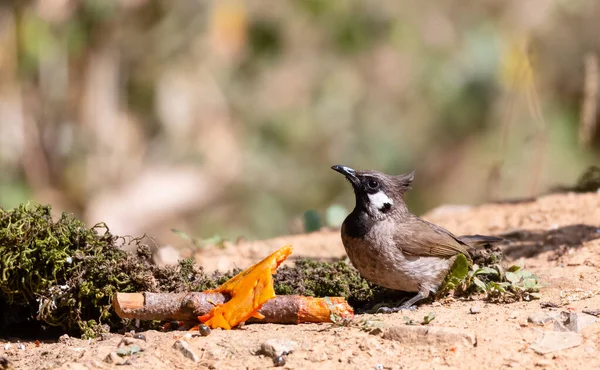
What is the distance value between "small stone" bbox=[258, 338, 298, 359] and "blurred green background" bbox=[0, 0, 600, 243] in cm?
725

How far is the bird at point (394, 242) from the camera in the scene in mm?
5496

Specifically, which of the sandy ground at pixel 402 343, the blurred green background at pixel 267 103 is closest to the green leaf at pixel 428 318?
the sandy ground at pixel 402 343

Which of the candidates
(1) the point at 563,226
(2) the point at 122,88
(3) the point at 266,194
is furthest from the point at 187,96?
(1) the point at 563,226

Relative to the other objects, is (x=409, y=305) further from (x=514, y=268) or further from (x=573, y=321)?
(x=573, y=321)

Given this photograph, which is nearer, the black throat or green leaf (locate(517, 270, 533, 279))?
green leaf (locate(517, 270, 533, 279))

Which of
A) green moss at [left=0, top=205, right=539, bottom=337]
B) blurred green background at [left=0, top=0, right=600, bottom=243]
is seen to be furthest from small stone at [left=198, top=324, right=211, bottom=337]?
blurred green background at [left=0, top=0, right=600, bottom=243]

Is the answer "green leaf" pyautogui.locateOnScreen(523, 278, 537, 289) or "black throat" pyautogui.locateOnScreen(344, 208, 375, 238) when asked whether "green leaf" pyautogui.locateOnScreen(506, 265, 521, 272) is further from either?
"black throat" pyautogui.locateOnScreen(344, 208, 375, 238)

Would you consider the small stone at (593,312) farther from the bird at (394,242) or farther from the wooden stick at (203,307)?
the wooden stick at (203,307)

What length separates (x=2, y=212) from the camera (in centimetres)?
530

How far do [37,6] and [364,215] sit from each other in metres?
7.36

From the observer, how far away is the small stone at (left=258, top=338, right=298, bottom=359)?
Result: 14.5ft

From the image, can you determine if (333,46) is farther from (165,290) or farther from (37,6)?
(165,290)

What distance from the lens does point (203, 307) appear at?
503 cm

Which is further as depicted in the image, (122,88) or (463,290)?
(122,88)
